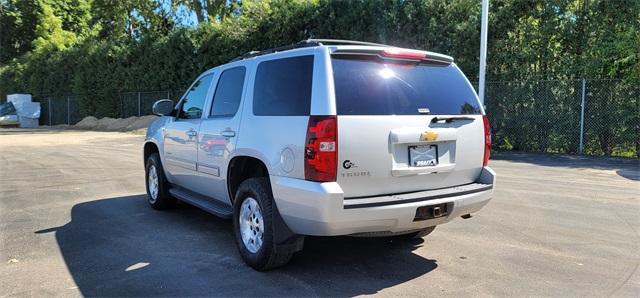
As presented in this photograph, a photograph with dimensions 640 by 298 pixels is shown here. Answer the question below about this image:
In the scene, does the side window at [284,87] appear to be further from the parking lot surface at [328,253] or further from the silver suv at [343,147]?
the parking lot surface at [328,253]

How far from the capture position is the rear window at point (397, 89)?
411 centimetres

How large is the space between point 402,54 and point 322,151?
1.24 m

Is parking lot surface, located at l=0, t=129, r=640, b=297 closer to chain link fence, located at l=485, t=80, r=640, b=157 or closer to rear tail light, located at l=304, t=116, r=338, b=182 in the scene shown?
rear tail light, located at l=304, t=116, r=338, b=182

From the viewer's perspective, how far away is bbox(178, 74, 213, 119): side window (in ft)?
19.6

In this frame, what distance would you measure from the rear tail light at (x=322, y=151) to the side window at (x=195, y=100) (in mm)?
2370

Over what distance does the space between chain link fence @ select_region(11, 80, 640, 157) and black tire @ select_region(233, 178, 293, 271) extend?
1208cm

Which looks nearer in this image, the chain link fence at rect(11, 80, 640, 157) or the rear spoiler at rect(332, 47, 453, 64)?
the rear spoiler at rect(332, 47, 453, 64)

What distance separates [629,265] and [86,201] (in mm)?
6997

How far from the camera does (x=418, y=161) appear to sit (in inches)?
167

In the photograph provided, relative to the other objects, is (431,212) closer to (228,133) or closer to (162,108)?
(228,133)

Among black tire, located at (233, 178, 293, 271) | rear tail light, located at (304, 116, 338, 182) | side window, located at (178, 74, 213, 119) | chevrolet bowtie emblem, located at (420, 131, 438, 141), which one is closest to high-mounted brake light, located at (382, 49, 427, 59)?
chevrolet bowtie emblem, located at (420, 131, 438, 141)

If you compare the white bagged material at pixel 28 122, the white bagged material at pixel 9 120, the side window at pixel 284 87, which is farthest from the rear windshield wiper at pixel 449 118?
the white bagged material at pixel 28 122

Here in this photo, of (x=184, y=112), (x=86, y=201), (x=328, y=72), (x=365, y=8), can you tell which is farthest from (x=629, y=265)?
(x=365, y=8)

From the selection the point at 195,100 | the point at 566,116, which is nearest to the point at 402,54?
the point at 195,100
